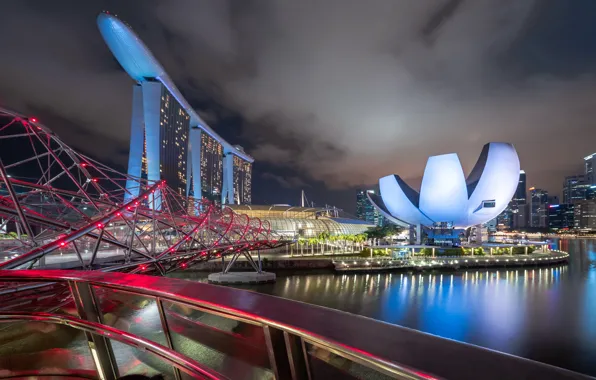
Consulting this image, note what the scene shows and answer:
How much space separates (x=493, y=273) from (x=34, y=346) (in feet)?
103

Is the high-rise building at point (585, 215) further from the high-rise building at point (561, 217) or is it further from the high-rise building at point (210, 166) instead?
the high-rise building at point (210, 166)

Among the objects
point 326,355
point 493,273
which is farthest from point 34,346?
point 493,273

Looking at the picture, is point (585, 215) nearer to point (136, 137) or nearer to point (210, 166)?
point (210, 166)

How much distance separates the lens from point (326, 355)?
1269mm

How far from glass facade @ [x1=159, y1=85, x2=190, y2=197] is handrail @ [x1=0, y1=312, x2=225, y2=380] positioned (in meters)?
53.2

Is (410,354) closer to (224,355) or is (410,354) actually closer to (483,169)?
(224,355)

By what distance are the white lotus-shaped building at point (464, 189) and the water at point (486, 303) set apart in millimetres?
12615

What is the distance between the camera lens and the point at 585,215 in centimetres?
12069

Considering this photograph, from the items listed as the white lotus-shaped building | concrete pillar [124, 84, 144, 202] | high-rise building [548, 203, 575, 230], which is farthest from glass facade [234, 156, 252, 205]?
high-rise building [548, 203, 575, 230]

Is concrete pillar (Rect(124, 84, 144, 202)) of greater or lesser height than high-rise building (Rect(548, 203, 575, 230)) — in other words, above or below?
above

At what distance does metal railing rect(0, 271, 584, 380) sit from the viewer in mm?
1021

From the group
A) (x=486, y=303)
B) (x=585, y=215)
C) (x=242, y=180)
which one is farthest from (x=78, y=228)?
(x=585, y=215)

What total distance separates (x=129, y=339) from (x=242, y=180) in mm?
143861

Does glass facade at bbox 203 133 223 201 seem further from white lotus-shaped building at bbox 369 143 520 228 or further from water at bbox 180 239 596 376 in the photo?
water at bbox 180 239 596 376
